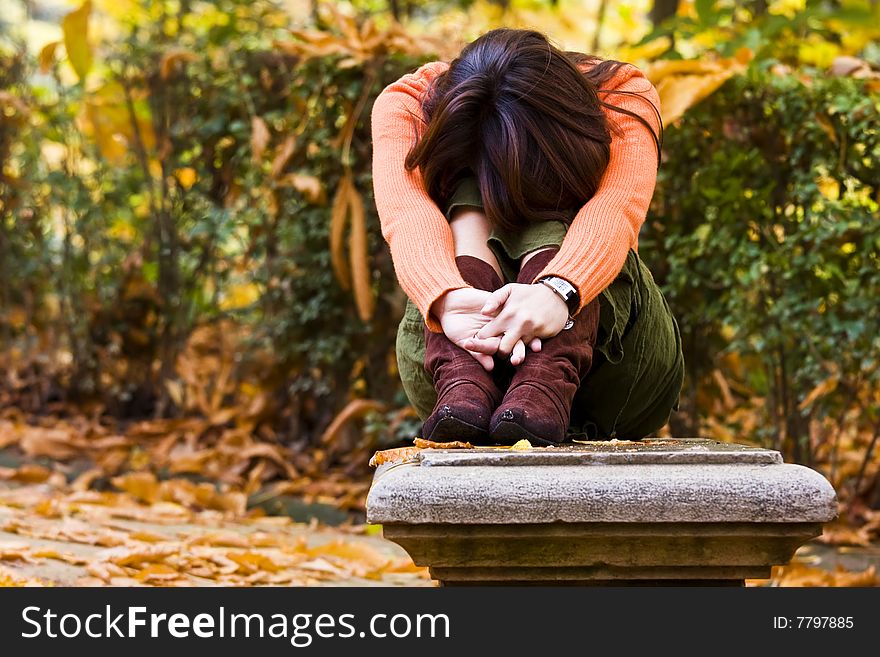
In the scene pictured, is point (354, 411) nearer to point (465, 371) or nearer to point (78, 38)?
point (78, 38)

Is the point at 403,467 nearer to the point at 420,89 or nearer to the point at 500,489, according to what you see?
the point at 500,489

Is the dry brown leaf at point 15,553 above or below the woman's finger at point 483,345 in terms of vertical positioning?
below

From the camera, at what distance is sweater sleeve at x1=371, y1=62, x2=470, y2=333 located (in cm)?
177

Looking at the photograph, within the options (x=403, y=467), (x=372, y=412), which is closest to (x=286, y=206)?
(x=372, y=412)

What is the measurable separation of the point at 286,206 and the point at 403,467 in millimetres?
2538

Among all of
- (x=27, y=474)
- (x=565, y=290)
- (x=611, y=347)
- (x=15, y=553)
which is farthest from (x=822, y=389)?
(x=27, y=474)

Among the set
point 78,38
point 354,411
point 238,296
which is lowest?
point 354,411

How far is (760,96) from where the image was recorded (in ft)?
9.79

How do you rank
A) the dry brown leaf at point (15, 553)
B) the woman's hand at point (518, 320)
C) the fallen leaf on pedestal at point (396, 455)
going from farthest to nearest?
the dry brown leaf at point (15, 553)
the woman's hand at point (518, 320)
the fallen leaf on pedestal at point (396, 455)

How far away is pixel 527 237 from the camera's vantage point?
1888 millimetres

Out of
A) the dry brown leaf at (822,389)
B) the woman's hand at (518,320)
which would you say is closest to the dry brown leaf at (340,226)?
the dry brown leaf at (822,389)

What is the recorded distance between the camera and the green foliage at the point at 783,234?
2838mm

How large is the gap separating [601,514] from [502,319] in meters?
0.45

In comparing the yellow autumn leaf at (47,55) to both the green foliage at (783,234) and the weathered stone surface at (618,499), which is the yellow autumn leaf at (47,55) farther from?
the weathered stone surface at (618,499)
